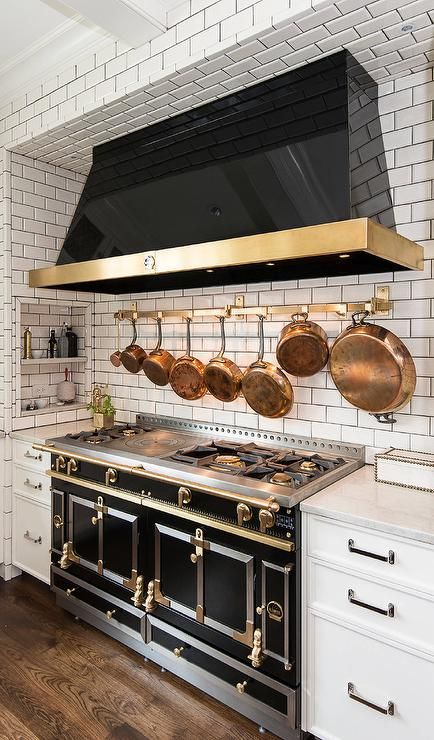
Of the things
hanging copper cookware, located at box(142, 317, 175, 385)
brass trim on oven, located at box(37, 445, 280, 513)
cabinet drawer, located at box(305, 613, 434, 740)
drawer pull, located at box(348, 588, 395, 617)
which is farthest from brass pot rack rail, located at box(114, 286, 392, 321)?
cabinet drawer, located at box(305, 613, 434, 740)

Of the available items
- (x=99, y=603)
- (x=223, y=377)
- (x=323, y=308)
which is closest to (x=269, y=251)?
(x=323, y=308)

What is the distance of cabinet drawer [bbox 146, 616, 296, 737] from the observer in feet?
5.96

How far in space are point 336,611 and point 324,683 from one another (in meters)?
0.27

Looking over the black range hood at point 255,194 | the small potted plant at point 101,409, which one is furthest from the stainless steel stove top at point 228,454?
the black range hood at point 255,194

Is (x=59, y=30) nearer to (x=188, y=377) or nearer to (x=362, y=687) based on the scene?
(x=188, y=377)

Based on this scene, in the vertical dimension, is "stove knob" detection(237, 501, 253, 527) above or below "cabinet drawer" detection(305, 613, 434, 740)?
above

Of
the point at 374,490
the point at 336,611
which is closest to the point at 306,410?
the point at 374,490

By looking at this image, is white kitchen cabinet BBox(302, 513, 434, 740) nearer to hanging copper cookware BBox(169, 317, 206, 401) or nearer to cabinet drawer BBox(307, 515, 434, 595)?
cabinet drawer BBox(307, 515, 434, 595)

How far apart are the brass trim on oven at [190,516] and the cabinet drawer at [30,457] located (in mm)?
229

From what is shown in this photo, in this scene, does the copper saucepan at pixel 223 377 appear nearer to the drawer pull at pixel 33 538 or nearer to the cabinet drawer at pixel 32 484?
the cabinet drawer at pixel 32 484

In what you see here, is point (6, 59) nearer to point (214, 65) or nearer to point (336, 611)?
point (214, 65)

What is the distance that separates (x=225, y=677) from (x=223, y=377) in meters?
1.28

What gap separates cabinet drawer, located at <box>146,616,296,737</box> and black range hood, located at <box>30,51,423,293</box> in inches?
59.6

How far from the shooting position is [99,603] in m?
2.47
